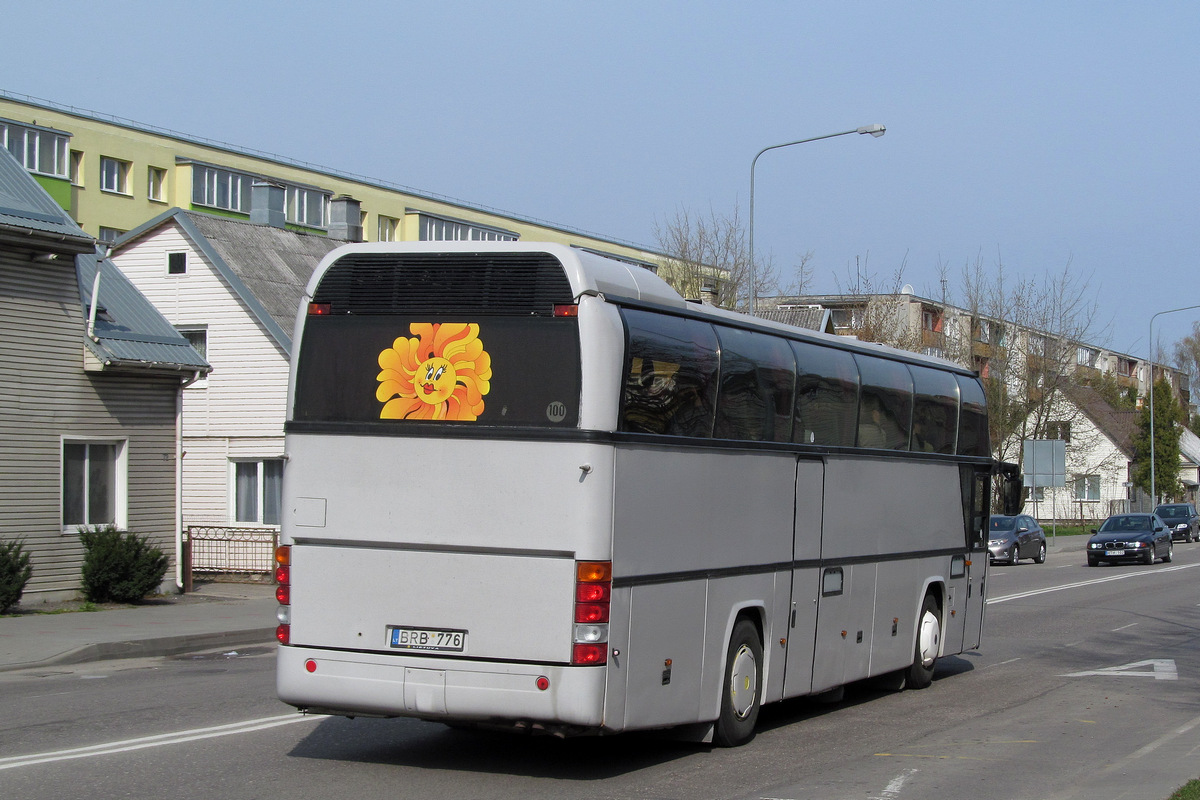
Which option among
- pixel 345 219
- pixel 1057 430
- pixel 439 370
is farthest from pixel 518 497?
pixel 1057 430

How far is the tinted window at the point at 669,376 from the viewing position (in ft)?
27.7

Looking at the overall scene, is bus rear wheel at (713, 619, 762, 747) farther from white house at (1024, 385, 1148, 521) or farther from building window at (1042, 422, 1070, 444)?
white house at (1024, 385, 1148, 521)

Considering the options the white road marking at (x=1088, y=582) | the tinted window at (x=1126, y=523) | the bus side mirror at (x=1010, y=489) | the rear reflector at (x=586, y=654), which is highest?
the bus side mirror at (x=1010, y=489)

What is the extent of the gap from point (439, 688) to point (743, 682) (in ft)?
8.56

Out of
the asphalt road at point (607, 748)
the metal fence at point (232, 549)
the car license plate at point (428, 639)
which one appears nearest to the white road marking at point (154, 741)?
the asphalt road at point (607, 748)

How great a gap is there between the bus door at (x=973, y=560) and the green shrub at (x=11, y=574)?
1258 cm

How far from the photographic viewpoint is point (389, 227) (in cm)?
7531

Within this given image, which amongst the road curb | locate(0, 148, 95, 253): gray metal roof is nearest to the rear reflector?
the road curb

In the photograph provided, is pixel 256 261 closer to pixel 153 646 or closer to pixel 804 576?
pixel 153 646

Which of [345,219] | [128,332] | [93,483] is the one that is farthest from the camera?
[345,219]

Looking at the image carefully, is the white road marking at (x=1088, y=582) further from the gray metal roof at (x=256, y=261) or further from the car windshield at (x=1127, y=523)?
the gray metal roof at (x=256, y=261)

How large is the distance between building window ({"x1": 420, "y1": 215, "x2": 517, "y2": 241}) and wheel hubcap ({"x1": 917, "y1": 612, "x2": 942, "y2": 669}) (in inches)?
2425

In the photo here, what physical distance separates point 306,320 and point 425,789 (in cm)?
314

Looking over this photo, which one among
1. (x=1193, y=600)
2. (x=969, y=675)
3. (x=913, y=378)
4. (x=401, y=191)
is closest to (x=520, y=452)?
(x=913, y=378)
